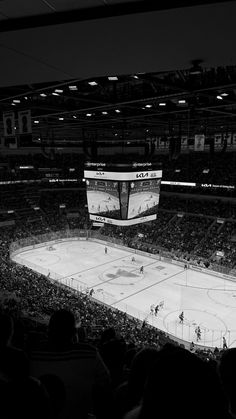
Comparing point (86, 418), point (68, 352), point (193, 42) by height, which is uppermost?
point (193, 42)

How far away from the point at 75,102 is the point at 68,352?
48.6 ft

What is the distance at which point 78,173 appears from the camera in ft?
150

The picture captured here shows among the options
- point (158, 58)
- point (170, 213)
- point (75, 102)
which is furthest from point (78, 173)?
point (158, 58)

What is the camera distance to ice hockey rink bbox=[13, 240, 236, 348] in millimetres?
17281

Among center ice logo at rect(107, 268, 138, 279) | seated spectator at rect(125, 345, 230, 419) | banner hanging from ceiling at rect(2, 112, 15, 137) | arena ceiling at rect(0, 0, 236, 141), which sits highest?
arena ceiling at rect(0, 0, 236, 141)

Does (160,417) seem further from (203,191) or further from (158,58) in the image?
(203,191)

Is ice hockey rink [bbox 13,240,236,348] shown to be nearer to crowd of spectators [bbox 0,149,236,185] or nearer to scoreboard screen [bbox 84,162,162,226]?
scoreboard screen [bbox 84,162,162,226]

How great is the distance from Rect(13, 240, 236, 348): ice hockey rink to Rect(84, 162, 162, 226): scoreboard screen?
525cm

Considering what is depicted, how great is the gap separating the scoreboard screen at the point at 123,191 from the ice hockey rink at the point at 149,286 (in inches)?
207

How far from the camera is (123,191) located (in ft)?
54.6

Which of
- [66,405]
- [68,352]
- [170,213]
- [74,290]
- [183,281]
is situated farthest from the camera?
[170,213]

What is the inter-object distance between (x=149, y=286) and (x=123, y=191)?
8.50 meters

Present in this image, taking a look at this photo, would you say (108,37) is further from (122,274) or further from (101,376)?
(122,274)

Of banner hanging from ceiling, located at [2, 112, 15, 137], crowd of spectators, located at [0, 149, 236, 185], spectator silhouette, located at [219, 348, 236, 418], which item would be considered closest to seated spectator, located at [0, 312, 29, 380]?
spectator silhouette, located at [219, 348, 236, 418]
